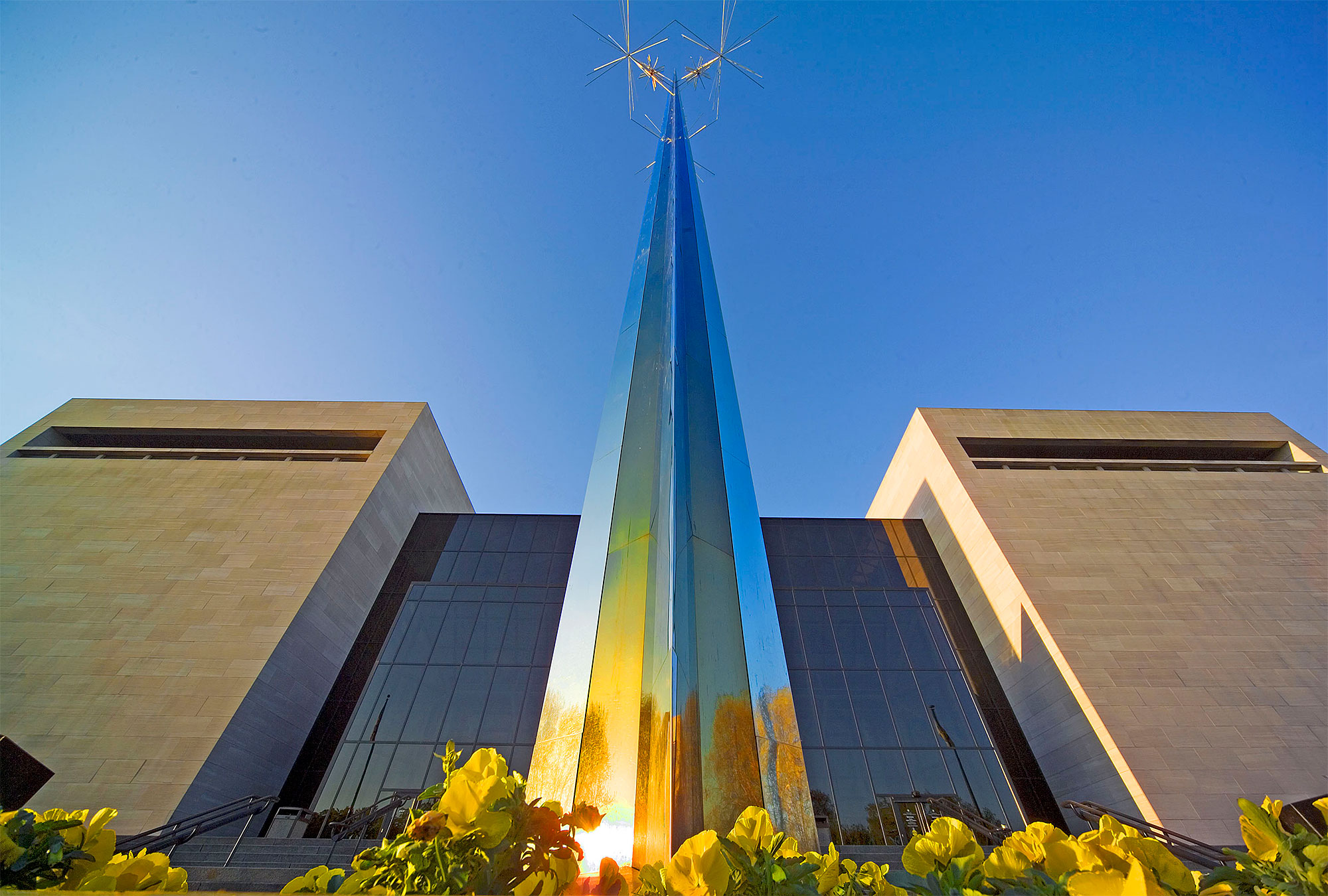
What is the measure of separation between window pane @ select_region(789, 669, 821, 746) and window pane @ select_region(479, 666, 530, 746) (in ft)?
20.3

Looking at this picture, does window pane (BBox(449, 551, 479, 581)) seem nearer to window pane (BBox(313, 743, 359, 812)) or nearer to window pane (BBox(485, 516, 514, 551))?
window pane (BBox(485, 516, 514, 551))

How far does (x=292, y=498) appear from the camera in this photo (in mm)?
16234

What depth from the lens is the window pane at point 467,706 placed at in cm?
1333

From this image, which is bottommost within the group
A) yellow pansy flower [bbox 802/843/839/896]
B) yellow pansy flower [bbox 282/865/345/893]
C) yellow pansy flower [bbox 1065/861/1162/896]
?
yellow pansy flower [bbox 1065/861/1162/896]

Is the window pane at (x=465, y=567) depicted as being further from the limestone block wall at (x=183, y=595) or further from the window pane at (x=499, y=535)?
the limestone block wall at (x=183, y=595)

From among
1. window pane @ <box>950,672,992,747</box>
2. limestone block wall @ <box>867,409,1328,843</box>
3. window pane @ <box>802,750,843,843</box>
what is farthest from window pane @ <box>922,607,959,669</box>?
window pane @ <box>802,750,843,843</box>

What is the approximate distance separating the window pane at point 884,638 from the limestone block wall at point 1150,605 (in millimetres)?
2413

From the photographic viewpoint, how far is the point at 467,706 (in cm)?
1379

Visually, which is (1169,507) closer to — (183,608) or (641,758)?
(641,758)

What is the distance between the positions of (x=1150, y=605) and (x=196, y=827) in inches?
752

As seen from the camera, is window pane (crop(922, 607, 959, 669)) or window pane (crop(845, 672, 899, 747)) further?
window pane (crop(922, 607, 959, 669))

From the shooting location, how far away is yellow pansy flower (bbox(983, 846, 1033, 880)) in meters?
1.45

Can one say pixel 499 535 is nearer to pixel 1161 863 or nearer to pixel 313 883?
pixel 313 883

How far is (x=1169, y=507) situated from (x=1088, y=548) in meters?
3.37
